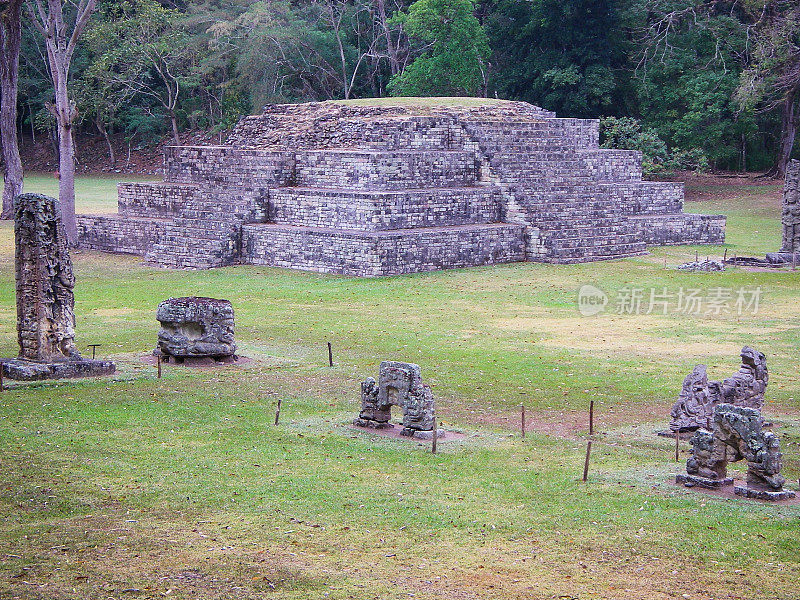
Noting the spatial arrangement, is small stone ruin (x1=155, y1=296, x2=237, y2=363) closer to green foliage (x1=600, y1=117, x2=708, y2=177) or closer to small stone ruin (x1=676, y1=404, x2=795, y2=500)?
small stone ruin (x1=676, y1=404, x2=795, y2=500)

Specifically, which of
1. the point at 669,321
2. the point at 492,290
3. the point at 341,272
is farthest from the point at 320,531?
the point at 341,272

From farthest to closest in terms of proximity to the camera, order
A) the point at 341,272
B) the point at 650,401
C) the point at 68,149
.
→ the point at 68,149, the point at 341,272, the point at 650,401

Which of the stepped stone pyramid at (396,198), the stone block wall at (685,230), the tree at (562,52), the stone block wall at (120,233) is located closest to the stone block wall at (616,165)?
the stepped stone pyramid at (396,198)

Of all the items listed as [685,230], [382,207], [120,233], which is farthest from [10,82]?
[685,230]

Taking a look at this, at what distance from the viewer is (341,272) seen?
84.2ft

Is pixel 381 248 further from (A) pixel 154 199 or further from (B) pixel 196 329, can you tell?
(B) pixel 196 329

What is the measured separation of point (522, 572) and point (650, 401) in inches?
255

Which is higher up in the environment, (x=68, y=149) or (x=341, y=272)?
(x=68, y=149)

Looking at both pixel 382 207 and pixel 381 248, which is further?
pixel 382 207

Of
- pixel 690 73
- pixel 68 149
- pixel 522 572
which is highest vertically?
pixel 690 73

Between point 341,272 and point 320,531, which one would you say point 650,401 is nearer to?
point 320,531

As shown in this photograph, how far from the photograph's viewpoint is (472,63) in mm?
45719

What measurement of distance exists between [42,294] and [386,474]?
6308mm

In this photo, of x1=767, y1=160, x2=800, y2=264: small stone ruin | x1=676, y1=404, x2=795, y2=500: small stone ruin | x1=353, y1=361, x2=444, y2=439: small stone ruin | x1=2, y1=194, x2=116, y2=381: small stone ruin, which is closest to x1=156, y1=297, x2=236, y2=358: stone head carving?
x1=2, y1=194, x2=116, y2=381: small stone ruin
